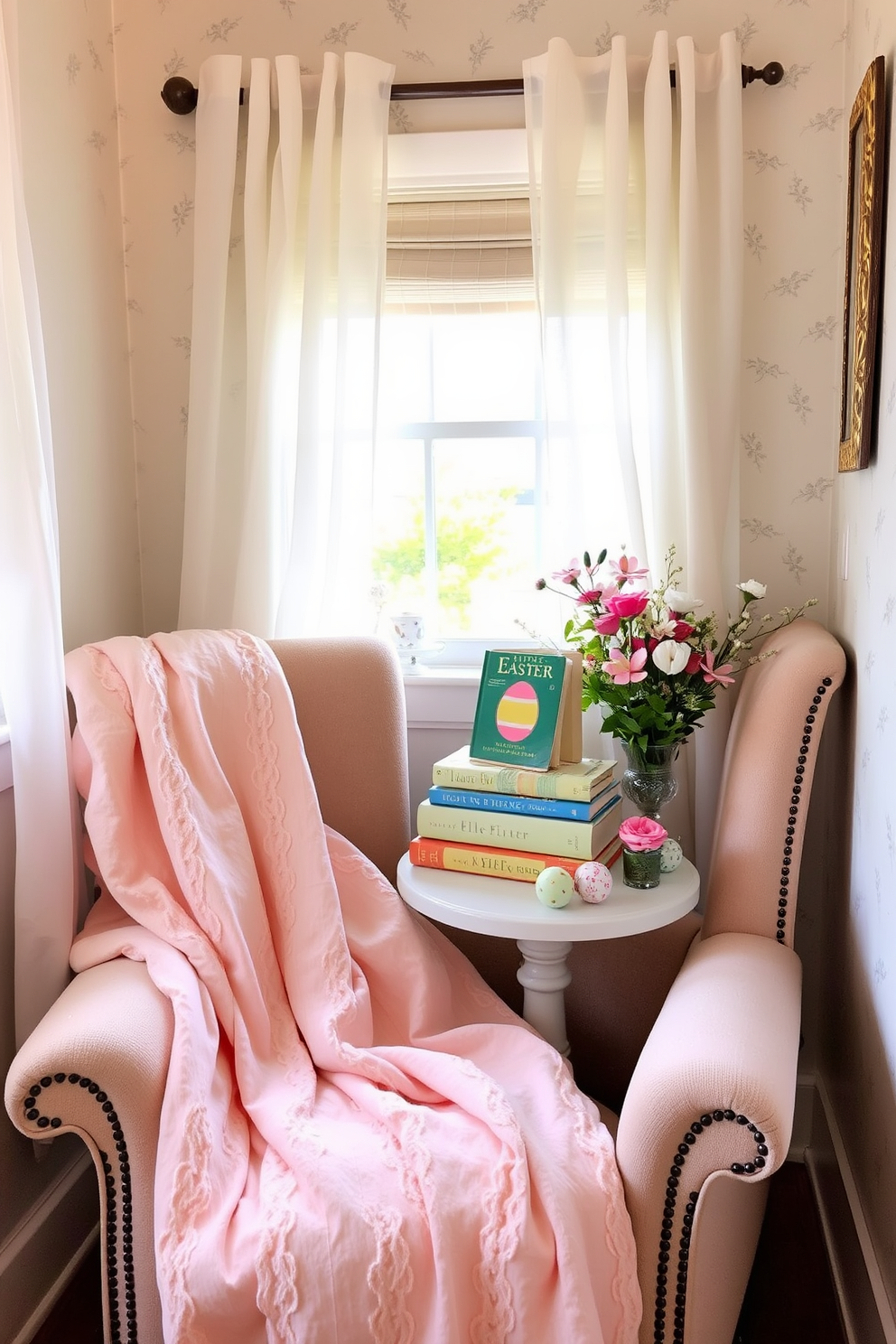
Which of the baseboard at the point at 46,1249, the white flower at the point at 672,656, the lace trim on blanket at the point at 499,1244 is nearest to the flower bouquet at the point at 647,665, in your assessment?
the white flower at the point at 672,656

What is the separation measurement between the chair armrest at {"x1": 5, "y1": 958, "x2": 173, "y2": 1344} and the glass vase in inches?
34.1

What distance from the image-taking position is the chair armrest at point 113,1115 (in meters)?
1.26

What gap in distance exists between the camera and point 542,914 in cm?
158

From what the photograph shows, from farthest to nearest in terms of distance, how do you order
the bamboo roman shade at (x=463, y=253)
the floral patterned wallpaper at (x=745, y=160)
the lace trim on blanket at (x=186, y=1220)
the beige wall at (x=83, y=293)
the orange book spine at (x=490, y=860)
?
the bamboo roman shade at (x=463, y=253) < the floral patterned wallpaper at (x=745, y=160) < the beige wall at (x=83, y=293) < the orange book spine at (x=490, y=860) < the lace trim on blanket at (x=186, y=1220)

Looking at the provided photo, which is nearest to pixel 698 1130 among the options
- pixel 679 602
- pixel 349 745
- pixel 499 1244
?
pixel 499 1244

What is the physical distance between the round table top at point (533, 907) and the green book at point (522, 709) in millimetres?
214

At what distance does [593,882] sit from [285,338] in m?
1.30

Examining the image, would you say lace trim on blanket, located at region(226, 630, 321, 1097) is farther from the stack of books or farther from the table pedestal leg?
the table pedestal leg

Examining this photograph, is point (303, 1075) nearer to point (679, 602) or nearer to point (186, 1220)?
point (186, 1220)

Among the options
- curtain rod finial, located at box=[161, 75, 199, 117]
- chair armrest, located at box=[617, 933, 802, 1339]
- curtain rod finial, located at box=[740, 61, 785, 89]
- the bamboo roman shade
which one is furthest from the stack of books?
curtain rod finial, located at box=[161, 75, 199, 117]

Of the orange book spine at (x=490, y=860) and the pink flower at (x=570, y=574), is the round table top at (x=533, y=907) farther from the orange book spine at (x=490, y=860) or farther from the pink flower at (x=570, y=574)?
the pink flower at (x=570, y=574)

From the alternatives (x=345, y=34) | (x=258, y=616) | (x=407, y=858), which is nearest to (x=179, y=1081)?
(x=407, y=858)

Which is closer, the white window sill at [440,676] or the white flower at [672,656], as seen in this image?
the white flower at [672,656]

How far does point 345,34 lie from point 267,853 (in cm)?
167
